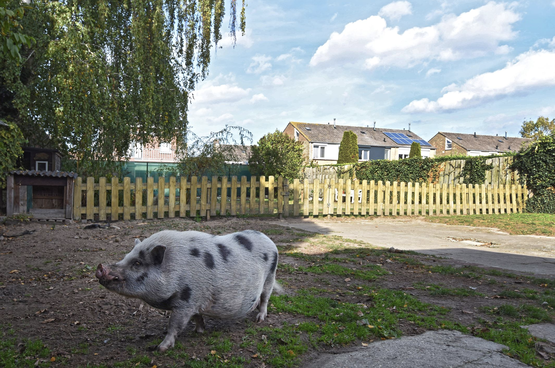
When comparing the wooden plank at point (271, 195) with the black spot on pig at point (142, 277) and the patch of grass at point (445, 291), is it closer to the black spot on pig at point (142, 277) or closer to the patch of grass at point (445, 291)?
the patch of grass at point (445, 291)

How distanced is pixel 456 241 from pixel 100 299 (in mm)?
7993

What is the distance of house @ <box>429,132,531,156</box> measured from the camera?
167ft

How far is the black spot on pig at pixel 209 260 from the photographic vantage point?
9.77 feet

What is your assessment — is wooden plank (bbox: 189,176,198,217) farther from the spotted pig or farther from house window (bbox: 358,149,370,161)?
house window (bbox: 358,149,370,161)

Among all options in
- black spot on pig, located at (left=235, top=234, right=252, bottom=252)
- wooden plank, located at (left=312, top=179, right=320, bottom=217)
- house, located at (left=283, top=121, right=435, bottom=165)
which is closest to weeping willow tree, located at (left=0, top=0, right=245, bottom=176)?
wooden plank, located at (left=312, top=179, right=320, bottom=217)

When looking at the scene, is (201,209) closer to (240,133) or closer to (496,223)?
(240,133)

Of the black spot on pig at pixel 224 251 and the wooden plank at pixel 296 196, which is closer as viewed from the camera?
the black spot on pig at pixel 224 251

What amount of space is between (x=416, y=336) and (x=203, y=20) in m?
13.0

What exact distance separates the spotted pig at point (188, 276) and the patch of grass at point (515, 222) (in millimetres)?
10010

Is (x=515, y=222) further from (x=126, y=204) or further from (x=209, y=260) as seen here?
(x=209, y=260)

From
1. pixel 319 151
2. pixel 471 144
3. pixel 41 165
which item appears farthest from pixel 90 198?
pixel 471 144

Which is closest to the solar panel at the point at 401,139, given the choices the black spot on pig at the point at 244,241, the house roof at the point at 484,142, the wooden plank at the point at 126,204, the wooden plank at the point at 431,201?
the house roof at the point at 484,142

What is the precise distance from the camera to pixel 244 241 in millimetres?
3369

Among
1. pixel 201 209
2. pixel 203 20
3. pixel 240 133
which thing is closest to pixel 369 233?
pixel 201 209
